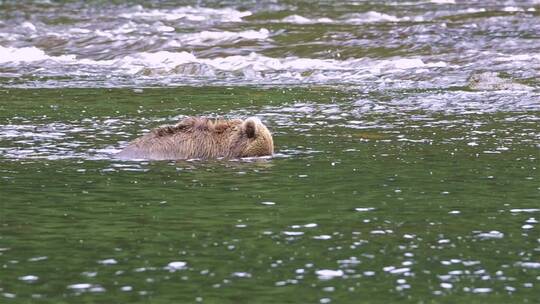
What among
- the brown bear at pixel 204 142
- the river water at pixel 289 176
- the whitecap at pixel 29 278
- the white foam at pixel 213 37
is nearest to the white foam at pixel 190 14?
the white foam at pixel 213 37

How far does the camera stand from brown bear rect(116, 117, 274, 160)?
60.3 ft

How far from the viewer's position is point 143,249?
1192 centimetres

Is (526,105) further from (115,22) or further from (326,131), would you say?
(115,22)

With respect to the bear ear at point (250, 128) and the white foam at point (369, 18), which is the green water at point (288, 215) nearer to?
the bear ear at point (250, 128)

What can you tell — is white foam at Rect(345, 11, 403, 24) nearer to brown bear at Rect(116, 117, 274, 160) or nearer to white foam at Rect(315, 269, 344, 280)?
brown bear at Rect(116, 117, 274, 160)

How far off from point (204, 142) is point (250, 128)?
0.73 meters

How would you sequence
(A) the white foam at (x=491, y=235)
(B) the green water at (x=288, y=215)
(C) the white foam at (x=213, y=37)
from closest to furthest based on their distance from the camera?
(B) the green water at (x=288, y=215) < (A) the white foam at (x=491, y=235) < (C) the white foam at (x=213, y=37)

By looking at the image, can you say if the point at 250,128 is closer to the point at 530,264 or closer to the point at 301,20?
the point at 530,264

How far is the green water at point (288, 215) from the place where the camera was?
10.5m

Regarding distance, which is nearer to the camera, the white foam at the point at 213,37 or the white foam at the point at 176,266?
the white foam at the point at 176,266

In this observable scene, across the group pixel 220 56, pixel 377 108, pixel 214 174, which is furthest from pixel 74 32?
pixel 214 174

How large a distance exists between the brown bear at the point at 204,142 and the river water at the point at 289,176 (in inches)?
15.0

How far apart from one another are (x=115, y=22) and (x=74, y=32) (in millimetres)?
3495

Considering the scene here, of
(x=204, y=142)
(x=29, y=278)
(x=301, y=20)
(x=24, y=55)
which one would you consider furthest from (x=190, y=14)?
(x=29, y=278)
